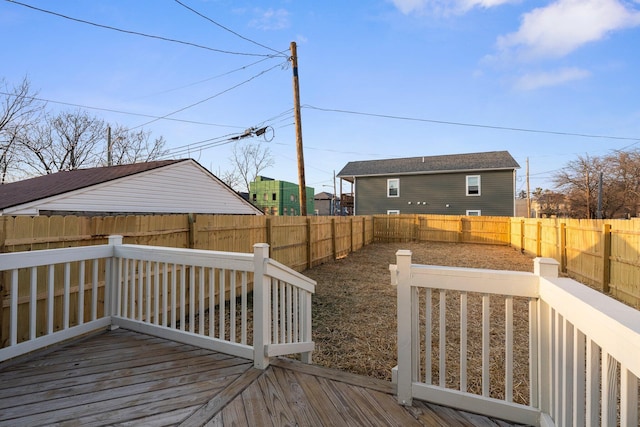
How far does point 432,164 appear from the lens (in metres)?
19.9

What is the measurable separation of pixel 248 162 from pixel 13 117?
1731 centimetres

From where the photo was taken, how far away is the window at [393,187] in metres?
20.4

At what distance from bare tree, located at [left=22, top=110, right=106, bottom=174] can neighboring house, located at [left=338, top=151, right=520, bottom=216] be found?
1790 cm

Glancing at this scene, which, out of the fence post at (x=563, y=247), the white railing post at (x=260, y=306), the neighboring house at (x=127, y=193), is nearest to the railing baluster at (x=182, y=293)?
the white railing post at (x=260, y=306)

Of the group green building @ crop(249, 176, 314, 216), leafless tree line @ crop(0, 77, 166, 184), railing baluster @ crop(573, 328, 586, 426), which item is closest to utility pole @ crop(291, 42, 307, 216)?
railing baluster @ crop(573, 328, 586, 426)

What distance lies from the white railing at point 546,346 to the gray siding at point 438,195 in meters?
18.6

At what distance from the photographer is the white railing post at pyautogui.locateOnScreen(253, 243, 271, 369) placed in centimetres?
226

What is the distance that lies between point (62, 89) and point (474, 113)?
66.3ft

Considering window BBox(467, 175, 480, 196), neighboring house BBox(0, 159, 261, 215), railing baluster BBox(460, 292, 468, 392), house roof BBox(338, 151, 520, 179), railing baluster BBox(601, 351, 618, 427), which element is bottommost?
railing baluster BBox(460, 292, 468, 392)

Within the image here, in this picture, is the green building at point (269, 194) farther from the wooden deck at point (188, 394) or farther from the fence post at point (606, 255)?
the wooden deck at point (188, 394)

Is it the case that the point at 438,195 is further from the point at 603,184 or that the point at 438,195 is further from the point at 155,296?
the point at 155,296

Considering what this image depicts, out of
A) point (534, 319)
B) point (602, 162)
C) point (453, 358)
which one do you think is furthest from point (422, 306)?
point (602, 162)

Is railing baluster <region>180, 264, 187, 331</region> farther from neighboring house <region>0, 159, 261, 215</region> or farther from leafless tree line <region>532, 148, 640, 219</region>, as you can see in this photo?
leafless tree line <region>532, 148, 640, 219</region>

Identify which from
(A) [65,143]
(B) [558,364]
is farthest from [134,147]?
(B) [558,364]
